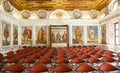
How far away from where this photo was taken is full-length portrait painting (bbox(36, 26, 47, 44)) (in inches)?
1071

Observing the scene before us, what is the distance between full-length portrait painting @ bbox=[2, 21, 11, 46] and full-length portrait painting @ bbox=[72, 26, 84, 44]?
977 cm

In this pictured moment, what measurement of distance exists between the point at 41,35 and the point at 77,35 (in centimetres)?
509

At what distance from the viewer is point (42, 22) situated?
89.1 ft

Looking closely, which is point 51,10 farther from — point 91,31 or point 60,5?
point 91,31

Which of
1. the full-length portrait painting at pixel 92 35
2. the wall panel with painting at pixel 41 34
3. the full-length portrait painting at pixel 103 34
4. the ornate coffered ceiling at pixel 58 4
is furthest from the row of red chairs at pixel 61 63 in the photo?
the full-length portrait painting at pixel 92 35

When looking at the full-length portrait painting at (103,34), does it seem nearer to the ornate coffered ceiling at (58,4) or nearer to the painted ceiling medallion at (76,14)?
the ornate coffered ceiling at (58,4)

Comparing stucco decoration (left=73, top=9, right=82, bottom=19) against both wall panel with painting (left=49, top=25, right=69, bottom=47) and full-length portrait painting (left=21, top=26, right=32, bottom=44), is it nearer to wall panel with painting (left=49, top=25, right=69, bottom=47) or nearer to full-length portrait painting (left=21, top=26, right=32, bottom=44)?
wall panel with painting (left=49, top=25, right=69, bottom=47)

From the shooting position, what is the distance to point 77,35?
27.3 metres

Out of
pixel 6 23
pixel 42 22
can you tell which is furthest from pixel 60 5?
pixel 6 23

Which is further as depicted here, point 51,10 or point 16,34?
point 51,10

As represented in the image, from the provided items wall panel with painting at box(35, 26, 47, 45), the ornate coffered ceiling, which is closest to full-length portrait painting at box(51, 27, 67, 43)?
wall panel with painting at box(35, 26, 47, 45)

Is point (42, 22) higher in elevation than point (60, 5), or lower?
lower

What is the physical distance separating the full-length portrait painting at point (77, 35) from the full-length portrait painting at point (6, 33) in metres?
9.77

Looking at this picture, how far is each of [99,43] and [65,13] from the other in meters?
6.40
